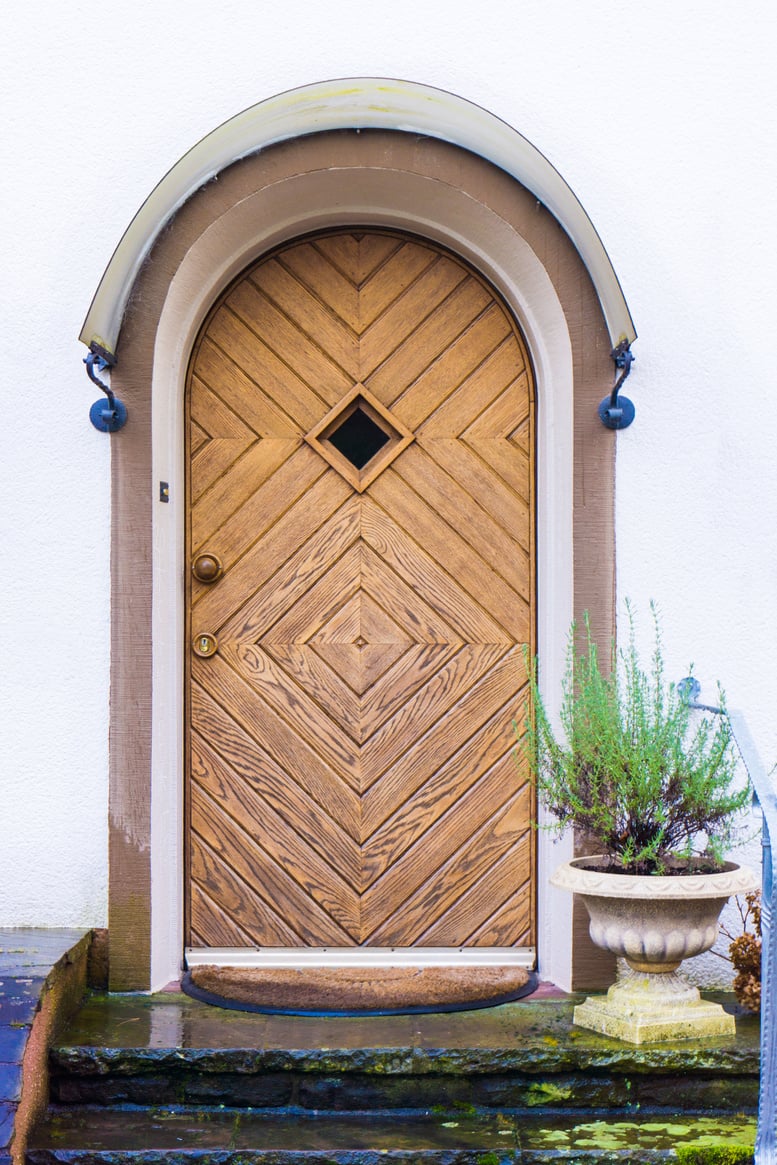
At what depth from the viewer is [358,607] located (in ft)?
13.9

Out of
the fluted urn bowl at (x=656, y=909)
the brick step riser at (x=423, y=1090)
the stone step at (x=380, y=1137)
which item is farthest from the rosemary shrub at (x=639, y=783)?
the stone step at (x=380, y=1137)

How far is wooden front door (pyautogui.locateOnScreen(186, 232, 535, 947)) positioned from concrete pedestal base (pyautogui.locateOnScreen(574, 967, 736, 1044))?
700 millimetres

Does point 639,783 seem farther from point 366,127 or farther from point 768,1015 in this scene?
point 366,127

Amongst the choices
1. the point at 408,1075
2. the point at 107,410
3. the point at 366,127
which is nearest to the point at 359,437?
the point at 107,410

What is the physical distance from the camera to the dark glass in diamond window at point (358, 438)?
14.1ft

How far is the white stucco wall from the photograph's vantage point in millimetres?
3980

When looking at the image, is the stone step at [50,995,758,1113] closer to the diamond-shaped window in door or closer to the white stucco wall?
the white stucco wall

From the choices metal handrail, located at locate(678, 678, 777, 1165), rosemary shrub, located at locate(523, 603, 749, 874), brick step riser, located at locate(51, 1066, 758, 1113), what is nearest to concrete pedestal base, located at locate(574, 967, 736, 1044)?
brick step riser, located at locate(51, 1066, 758, 1113)

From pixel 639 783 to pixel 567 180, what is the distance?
2071 mm

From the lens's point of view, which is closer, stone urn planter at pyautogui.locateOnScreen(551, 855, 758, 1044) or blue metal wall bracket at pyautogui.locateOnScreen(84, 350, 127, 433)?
stone urn planter at pyautogui.locateOnScreen(551, 855, 758, 1044)

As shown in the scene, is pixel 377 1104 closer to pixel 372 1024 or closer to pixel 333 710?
pixel 372 1024

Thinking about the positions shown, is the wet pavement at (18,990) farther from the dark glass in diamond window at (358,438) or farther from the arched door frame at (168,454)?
the dark glass in diamond window at (358,438)

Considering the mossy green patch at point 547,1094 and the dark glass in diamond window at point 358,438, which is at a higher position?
the dark glass in diamond window at point 358,438

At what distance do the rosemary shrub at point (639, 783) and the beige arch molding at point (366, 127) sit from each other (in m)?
1.25
